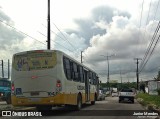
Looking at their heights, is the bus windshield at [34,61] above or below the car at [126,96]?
above

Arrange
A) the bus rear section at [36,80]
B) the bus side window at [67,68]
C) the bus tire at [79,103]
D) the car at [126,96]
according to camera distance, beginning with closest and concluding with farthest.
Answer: the bus rear section at [36,80] → the bus side window at [67,68] → the bus tire at [79,103] → the car at [126,96]

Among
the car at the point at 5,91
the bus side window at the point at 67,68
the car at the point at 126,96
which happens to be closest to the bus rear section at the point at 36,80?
the bus side window at the point at 67,68

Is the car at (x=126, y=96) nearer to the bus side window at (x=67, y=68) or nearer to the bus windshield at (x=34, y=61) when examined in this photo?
the bus side window at (x=67, y=68)

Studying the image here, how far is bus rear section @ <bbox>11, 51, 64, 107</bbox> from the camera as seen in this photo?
60.1 ft

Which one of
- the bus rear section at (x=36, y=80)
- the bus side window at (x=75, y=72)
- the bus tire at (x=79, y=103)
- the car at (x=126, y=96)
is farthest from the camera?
the car at (x=126, y=96)

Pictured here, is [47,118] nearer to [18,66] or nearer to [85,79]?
[18,66]

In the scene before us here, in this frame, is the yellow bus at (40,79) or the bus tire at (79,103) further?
the bus tire at (79,103)

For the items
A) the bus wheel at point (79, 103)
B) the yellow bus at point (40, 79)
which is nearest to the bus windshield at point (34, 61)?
the yellow bus at point (40, 79)

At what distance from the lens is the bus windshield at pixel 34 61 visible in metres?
18.8

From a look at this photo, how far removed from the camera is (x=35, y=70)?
18.8 metres

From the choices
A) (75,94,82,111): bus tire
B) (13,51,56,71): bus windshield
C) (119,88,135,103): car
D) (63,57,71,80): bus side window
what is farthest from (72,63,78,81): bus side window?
(119,88,135,103): car

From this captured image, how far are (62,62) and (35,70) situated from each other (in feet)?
5.09

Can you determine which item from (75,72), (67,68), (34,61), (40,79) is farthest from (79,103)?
(34,61)

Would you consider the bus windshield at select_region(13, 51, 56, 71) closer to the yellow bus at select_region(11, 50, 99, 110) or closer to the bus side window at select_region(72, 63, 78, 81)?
the yellow bus at select_region(11, 50, 99, 110)
